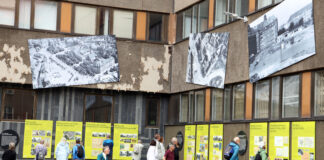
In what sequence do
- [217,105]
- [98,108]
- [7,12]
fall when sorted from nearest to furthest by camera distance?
[217,105] < [7,12] < [98,108]

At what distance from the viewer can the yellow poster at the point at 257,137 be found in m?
20.6

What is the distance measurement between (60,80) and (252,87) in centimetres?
1019

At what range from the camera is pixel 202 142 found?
83.6 ft

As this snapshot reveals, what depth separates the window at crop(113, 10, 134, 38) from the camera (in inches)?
1139

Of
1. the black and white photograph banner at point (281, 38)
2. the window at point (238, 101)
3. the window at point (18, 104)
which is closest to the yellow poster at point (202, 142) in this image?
the window at point (238, 101)

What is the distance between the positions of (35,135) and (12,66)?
3.52 meters

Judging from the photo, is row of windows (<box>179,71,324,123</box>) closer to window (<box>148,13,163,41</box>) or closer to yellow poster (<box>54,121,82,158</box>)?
window (<box>148,13,163,41</box>)

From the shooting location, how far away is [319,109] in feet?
59.3

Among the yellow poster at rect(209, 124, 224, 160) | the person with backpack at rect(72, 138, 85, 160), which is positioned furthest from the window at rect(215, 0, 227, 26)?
the person with backpack at rect(72, 138, 85, 160)

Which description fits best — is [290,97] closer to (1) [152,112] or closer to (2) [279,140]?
(2) [279,140]

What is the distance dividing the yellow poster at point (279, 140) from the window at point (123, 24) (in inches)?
441

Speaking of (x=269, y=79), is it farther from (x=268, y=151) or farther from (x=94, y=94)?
(x=94, y=94)

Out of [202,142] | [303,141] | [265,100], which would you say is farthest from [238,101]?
[303,141]

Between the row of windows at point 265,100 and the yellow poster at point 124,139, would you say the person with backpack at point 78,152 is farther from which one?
the row of windows at point 265,100
